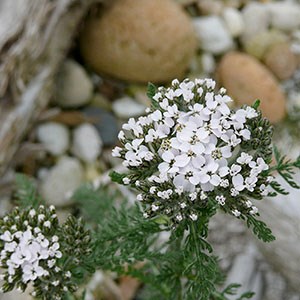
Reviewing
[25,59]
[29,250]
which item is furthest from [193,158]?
[25,59]

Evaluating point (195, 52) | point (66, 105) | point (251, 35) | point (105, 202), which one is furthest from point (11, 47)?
point (251, 35)

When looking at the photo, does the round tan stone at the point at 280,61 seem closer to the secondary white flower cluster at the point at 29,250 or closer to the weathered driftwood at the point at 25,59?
the weathered driftwood at the point at 25,59

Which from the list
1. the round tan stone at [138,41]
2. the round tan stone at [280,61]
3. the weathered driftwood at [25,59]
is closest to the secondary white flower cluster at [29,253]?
the weathered driftwood at [25,59]

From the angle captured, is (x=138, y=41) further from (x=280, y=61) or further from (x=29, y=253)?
(x=29, y=253)

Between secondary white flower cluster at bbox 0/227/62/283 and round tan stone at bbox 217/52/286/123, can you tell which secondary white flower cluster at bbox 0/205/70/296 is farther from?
round tan stone at bbox 217/52/286/123

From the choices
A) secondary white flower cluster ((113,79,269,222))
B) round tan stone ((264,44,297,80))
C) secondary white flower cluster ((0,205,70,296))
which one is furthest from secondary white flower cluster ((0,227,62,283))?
round tan stone ((264,44,297,80))

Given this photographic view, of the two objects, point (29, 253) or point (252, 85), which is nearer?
point (29, 253)
